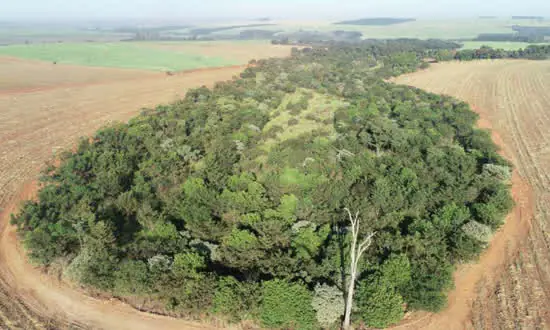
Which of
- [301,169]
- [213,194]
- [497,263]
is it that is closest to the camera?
[497,263]

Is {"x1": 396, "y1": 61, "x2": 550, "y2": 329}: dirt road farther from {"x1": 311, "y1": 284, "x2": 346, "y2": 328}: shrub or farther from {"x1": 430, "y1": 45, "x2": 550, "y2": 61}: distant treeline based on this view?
{"x1": 430, "y1": 45, "x2": 550, "y2": 61}: distant treeline

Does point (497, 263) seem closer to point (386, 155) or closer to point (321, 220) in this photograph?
point (321, 220)

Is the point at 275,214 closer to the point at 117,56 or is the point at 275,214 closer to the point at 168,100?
the point at 168,100

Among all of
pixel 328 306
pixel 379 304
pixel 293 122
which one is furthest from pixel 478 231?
pixel 293 122

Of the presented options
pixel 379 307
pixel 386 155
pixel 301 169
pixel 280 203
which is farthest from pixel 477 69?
pixel 379 307

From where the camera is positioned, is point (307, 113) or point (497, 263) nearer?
point (497, 263)

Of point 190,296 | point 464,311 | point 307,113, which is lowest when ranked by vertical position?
point 464,311

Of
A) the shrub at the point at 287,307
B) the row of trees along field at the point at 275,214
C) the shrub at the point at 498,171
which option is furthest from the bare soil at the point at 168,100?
the shrub at the point at 287,307
